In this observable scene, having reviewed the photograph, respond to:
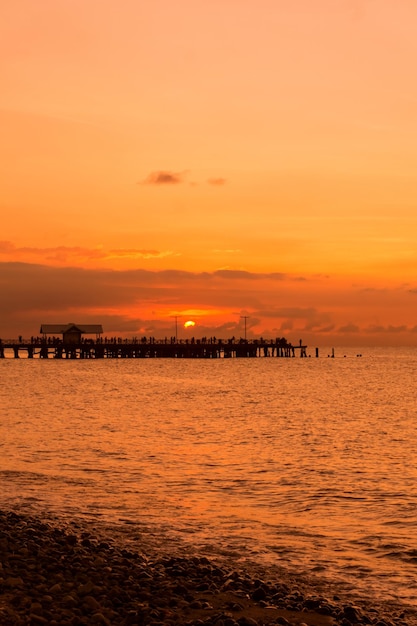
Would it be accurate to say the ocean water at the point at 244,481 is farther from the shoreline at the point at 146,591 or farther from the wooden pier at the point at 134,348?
the wooden pier at the point at 134,348

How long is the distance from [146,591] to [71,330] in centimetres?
14673

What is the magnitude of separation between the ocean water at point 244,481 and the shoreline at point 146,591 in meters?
1.07

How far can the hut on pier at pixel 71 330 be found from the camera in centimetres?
15375

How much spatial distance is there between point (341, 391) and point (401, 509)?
55.6 m

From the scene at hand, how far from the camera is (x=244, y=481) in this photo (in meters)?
21.2

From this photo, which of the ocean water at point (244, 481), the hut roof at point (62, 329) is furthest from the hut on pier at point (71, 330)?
the ocean water at point (244, 481)

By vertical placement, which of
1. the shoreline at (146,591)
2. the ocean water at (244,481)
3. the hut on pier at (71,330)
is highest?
the hut on pier at (71,330)

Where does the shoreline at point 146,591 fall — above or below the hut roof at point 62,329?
below

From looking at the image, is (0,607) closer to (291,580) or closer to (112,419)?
(291,580)

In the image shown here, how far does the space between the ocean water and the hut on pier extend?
108 m

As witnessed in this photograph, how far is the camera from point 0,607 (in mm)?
8977

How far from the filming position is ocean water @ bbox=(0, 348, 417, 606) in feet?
45.6

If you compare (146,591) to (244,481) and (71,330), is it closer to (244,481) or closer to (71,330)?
(244,481)

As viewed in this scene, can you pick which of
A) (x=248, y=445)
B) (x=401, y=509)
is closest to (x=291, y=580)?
(x=401, y=509)
